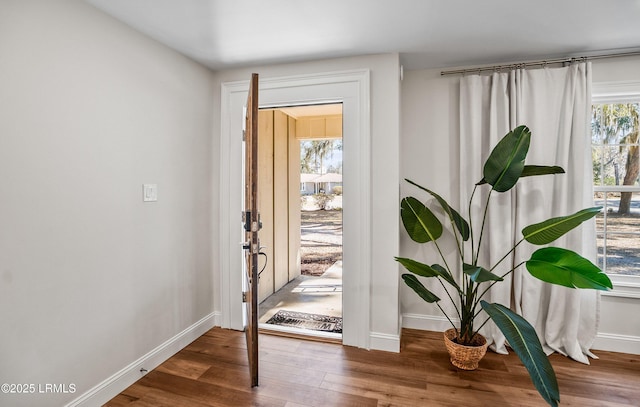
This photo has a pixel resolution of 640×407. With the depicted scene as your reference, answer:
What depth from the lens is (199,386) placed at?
7.07 ft

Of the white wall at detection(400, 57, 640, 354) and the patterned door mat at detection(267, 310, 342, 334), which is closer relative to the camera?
the white wall at detection(400, 57, 640, 354)

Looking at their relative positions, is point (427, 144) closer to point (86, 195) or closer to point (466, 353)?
point (466, 353)

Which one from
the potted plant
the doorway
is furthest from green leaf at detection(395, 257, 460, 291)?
the doorway

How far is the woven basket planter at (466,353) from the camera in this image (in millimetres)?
2322

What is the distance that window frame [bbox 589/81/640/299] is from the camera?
258 cm

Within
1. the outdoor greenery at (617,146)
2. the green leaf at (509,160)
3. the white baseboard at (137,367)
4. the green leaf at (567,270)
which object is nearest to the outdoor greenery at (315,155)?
the white baseboard at (137,367)

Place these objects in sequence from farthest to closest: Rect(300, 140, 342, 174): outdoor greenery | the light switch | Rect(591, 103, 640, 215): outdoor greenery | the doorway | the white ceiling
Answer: Rect(300, 140, 342, 174): outdoor greenery → the doorway → Rect(591, 103, 640, 215): outdoor greenery → the light switch → the white ceiling

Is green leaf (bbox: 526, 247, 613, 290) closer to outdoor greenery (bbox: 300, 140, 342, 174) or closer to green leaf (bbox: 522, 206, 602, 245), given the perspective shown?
green leaf (bbox: 522, 206, 602, 245)

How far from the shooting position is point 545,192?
8.56ft

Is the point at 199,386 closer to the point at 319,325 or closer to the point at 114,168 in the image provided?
the point at 319,325

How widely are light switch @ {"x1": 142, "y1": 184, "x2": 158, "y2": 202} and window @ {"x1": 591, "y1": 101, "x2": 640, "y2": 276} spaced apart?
11.8 feet

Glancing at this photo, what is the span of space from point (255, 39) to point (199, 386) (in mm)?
2469

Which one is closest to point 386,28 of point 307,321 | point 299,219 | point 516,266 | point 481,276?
point 481,276

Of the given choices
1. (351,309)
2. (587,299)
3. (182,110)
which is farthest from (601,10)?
(182,110)
